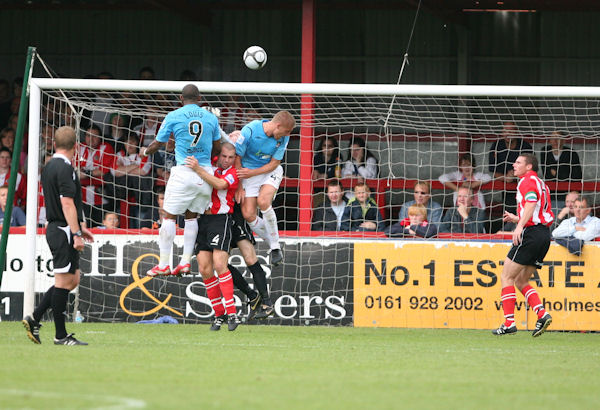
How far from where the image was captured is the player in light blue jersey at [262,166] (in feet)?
36.6

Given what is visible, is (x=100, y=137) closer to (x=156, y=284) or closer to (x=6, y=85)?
(x=156, y=284)

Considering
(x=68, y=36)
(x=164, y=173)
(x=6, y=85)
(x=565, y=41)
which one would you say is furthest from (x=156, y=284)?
(x=565, y=41)

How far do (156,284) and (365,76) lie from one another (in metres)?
9.15

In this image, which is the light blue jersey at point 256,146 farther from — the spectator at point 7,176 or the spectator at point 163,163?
the spectator at point 7,176

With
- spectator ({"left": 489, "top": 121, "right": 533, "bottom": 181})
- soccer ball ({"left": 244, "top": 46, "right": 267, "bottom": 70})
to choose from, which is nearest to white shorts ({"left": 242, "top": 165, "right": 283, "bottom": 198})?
soccer ball ({"left": 244, "top": 46, "right": 267, "bottom": 70})

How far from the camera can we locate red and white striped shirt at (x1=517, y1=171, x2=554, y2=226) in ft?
36.4

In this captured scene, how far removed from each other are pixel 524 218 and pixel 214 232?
3311 mm

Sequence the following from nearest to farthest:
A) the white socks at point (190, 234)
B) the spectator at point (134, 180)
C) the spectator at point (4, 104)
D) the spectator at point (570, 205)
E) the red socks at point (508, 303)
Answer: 1. the white socks at point (190, 234)
2. the red socks at point (508, 303)
3. the spectator at point (570, 205)
4. the spectator at point (134, 180)
5. the spectator at point (4, 104)

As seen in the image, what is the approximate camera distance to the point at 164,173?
14547 millimetres

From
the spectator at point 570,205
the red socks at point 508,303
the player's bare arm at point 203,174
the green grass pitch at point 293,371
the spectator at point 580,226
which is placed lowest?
the green grass pitch at point 293,371

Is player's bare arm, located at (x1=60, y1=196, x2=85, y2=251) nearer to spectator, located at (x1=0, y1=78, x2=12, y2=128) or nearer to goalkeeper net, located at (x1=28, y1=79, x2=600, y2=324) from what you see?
goalkeeper net, located at (x1=28, y1=79, x2=600, y2=324)

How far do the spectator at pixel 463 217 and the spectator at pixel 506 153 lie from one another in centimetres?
76

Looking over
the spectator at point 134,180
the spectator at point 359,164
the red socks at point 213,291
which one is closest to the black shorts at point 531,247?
the red socks at point 213,291

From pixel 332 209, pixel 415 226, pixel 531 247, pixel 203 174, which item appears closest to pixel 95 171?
pixel 332 209
